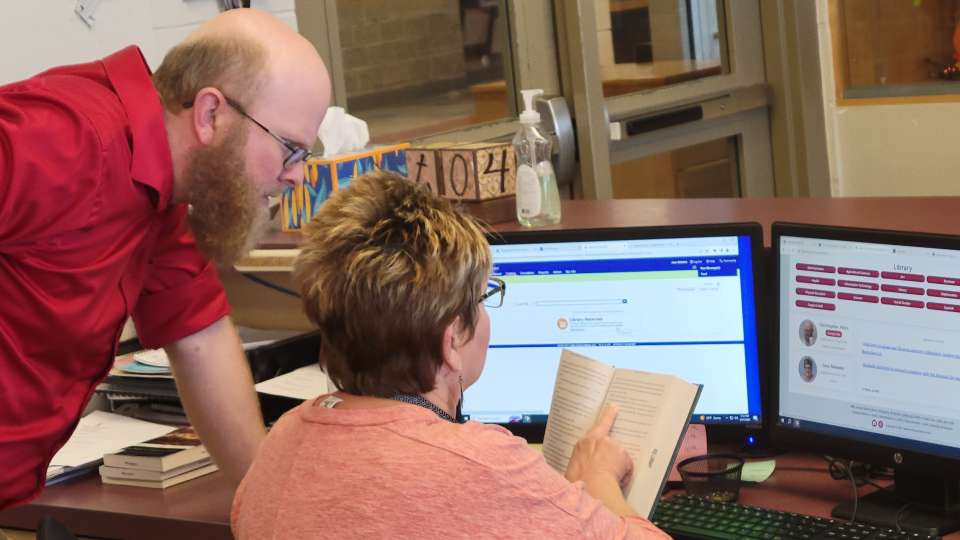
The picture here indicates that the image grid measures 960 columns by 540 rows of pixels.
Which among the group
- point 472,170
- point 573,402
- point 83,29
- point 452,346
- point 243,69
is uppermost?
point 83,29

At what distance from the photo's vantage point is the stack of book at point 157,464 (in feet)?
6.90

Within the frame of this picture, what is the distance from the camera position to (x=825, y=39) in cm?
471

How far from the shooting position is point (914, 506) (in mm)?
1793

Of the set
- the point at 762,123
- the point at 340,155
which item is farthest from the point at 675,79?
the point at 340,155

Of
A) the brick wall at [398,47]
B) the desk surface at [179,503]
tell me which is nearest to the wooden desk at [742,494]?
the desk surface at [179,503]

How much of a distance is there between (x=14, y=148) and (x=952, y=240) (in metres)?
1.17

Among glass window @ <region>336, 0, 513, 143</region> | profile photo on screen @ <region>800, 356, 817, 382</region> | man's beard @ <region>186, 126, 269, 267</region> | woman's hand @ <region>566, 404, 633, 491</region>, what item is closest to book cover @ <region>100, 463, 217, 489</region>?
man's beard @ <region>186, 126, 269, 267</region>

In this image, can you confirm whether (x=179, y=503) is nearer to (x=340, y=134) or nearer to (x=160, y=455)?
(x=160, y=455)

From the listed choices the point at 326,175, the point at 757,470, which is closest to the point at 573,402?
the point at 757,470

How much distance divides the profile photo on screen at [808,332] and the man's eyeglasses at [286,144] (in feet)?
2.48

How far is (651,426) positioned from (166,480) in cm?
86

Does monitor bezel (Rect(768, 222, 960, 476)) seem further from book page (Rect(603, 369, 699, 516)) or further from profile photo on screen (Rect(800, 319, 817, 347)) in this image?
book page (Rect(603, 369, 699, 516))

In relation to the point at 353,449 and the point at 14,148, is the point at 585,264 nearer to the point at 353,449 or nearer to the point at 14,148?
the point at 353,449

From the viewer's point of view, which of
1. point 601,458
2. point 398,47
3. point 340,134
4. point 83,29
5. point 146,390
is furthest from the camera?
point 398,47
